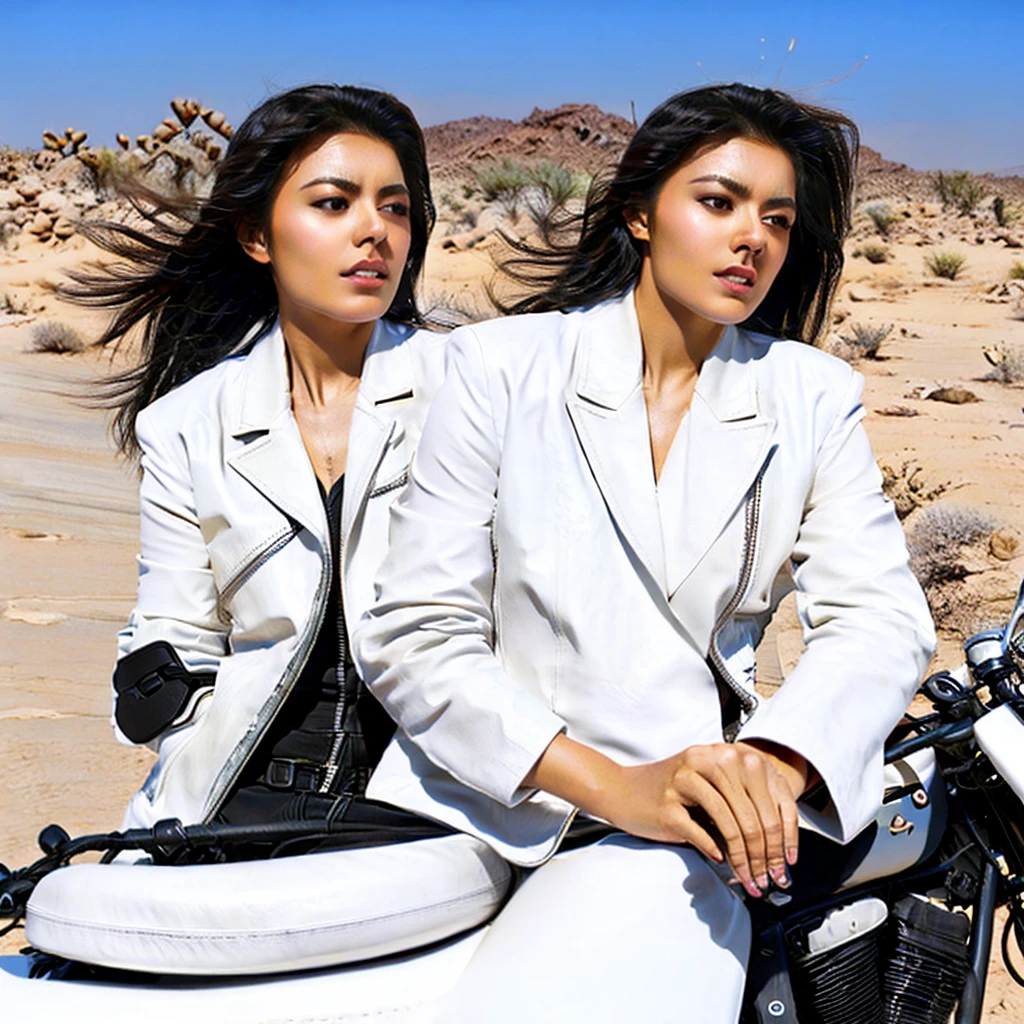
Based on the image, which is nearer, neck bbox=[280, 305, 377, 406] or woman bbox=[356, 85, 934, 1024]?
woman bbox=[356, 85, 934, 1024]

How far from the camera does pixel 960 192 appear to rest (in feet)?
87.7

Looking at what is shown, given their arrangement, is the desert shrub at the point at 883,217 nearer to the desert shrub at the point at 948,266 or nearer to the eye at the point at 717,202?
the desert shrub at the point at 948,266

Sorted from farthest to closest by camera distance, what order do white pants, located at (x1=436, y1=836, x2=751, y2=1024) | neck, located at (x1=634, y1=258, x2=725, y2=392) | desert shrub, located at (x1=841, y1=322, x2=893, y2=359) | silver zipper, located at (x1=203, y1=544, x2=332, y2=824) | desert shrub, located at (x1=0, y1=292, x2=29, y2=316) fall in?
desert shrub, located at (x1=0, y1=292, x2=29, y2=316), desert shrub, located at (x1=841, y1=322, x2=893, y2=359), silver zipper, located at (x1=203, y1=544, x2=332, y2=824), neck, located at (x1=634, y1=258, x2=725, y2=392), white pants, located at (x1=436, y1=836, x2=751, y2=1024)

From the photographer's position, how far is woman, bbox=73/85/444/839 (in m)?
2.62

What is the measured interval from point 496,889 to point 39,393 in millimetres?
10154

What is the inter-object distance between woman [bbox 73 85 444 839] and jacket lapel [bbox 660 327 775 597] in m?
0.66

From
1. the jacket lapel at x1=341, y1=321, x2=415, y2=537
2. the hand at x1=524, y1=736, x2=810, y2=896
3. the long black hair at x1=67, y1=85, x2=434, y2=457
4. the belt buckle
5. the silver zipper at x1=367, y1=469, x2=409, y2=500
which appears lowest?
the belt buckle

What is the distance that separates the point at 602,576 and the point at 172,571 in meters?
1.01

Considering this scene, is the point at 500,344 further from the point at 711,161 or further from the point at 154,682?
the point at 154,682

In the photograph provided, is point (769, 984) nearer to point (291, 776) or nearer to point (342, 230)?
point (291, 776)

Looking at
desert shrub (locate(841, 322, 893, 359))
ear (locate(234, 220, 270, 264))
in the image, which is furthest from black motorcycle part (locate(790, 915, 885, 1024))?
desert shrub (locate(841, 322, 893, 359))

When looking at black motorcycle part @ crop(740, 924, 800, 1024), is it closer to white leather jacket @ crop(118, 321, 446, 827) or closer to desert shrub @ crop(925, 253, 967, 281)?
white leather jacket @ crop(118, 321, 446, 827)

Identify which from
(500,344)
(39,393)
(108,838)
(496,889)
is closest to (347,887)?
(496,889)

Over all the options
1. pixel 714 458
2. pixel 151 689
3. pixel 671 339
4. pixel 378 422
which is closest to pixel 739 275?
pixel 671 339
